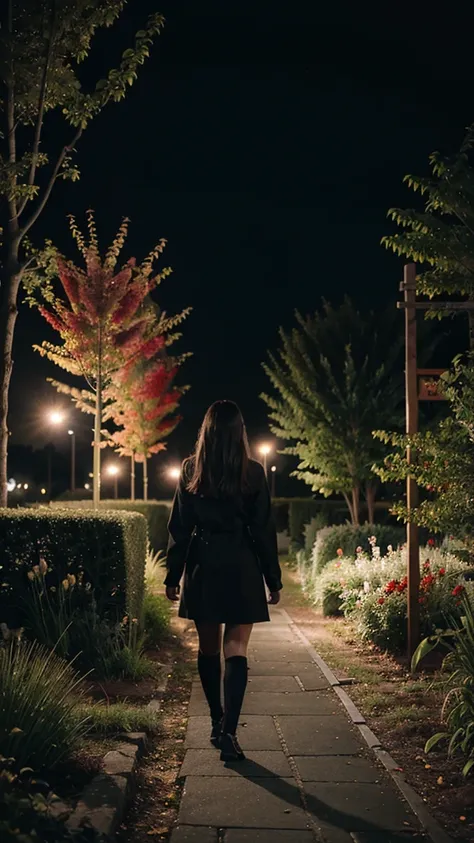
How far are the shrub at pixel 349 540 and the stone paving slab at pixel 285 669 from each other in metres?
4.77

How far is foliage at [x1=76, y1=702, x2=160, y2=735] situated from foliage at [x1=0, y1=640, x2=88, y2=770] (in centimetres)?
70

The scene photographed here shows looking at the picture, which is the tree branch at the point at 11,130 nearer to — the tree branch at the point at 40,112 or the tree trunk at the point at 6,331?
the tree branch at the point at 40,112

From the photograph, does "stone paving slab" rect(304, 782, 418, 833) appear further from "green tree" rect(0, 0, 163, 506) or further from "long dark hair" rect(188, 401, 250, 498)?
"green tree" rect(0, 0, 163, 506)

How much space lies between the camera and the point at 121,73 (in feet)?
32.7

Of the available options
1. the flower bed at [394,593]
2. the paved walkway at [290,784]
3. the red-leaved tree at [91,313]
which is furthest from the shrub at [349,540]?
the paved walkway at [290,784]

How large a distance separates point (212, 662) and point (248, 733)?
76 cm

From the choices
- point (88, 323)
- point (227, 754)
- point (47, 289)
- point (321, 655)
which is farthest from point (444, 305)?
point (88, 323)

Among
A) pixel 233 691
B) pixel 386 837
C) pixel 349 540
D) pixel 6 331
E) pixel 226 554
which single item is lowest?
pixel 386 837

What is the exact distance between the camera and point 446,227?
7.37 m

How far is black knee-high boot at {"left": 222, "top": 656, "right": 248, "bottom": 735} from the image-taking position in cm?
525

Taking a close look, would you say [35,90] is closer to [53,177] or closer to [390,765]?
[53,177]

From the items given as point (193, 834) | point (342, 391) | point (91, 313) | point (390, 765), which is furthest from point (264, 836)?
point (342, 391)

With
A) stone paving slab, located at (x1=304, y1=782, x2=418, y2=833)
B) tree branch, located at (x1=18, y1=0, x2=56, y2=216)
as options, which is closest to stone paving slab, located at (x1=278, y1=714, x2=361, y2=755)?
stone paving slab, located at (x1=304, y1=782, x2=418, y2=833)

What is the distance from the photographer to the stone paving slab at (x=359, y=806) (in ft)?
14.3
